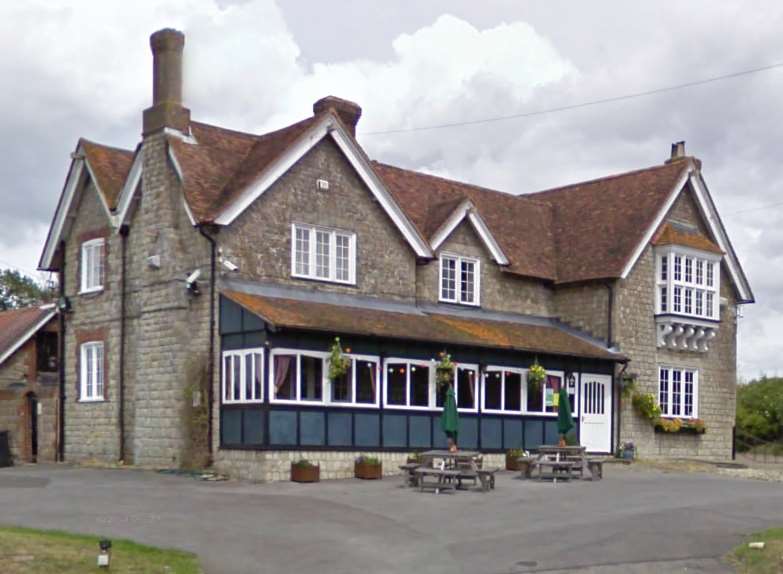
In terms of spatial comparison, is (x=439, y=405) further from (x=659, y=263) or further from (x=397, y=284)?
(x=659, y=263)

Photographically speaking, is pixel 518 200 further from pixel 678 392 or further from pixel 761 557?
pixel 761 557

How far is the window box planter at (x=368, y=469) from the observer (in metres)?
26.5

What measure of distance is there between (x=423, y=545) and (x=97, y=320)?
17.1 m

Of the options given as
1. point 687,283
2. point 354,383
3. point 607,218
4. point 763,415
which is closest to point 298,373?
point 354,383

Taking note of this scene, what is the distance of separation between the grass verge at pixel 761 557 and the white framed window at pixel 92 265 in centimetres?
2020

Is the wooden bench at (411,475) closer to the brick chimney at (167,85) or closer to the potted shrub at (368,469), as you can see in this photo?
the potted shrub at (368,469)

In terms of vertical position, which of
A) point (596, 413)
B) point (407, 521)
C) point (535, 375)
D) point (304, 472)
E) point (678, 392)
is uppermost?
point (535, 375)

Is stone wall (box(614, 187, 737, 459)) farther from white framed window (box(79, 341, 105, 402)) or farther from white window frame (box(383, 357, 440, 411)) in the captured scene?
white framed window (box(79, 341, 105, 402))

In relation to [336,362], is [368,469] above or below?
below

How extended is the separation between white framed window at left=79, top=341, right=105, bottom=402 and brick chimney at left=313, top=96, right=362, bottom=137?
8.92 metres

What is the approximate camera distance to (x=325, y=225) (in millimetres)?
29453

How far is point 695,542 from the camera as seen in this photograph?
1681 centimetres

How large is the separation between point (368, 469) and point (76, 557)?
13.0 meters

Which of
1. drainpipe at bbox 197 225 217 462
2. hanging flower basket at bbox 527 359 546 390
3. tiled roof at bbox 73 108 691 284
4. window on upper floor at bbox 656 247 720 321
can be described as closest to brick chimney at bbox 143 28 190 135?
tiled roof at bbox 73 108 691 284
